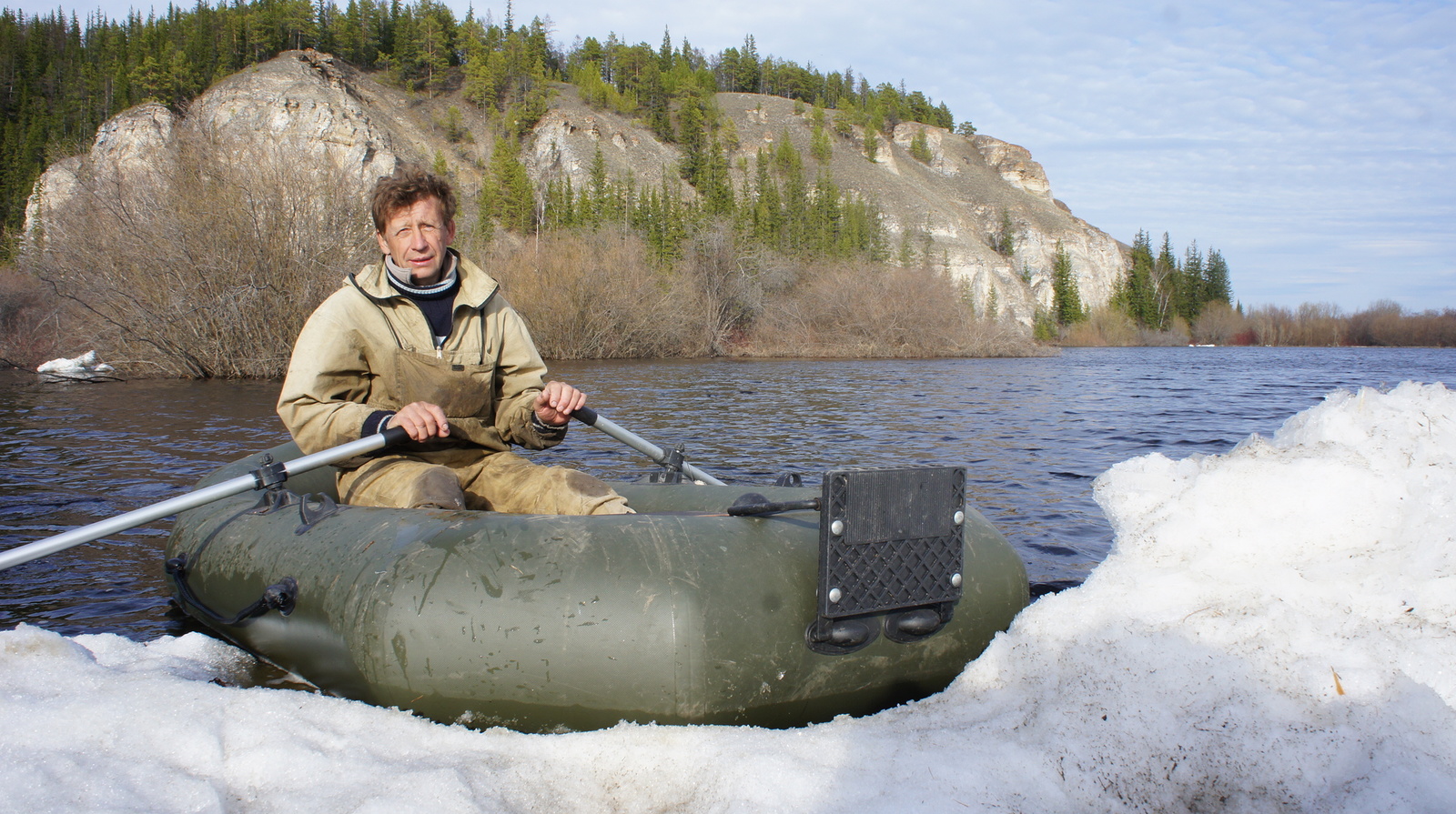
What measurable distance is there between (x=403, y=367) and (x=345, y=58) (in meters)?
91.5

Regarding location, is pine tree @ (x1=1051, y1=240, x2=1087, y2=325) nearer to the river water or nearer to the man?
the river water

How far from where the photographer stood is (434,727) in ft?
8.22

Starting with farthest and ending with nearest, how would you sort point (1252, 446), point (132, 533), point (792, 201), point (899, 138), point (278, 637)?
1. point (899, 138)
2. point (792, 201)
3. point (132, 533)
4. point (1252, 446)
5. point (278, 637)

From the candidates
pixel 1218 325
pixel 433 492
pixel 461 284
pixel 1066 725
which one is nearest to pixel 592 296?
pixel 461 284

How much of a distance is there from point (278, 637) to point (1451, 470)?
160 inches

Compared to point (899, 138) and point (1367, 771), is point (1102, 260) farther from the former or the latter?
point (1367, 771)

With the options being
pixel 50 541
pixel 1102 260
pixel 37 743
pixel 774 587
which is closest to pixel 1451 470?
pixel 774 587

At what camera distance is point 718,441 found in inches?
378

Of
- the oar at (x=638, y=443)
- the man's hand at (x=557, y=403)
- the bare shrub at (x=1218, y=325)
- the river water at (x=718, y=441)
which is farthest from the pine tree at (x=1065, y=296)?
the man's hand at (x=557, y=403)

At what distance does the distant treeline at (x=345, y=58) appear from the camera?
196 feet

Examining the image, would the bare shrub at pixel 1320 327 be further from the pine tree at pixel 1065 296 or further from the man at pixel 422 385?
the man at pixel 422 385

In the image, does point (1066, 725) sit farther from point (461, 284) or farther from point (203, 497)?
point (203, 497)

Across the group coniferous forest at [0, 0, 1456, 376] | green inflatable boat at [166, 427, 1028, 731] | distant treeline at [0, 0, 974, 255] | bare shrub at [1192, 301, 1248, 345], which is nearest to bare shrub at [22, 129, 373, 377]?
coniferous forest at [0, 0, 1456, 376]

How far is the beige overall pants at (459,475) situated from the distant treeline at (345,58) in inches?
2072
